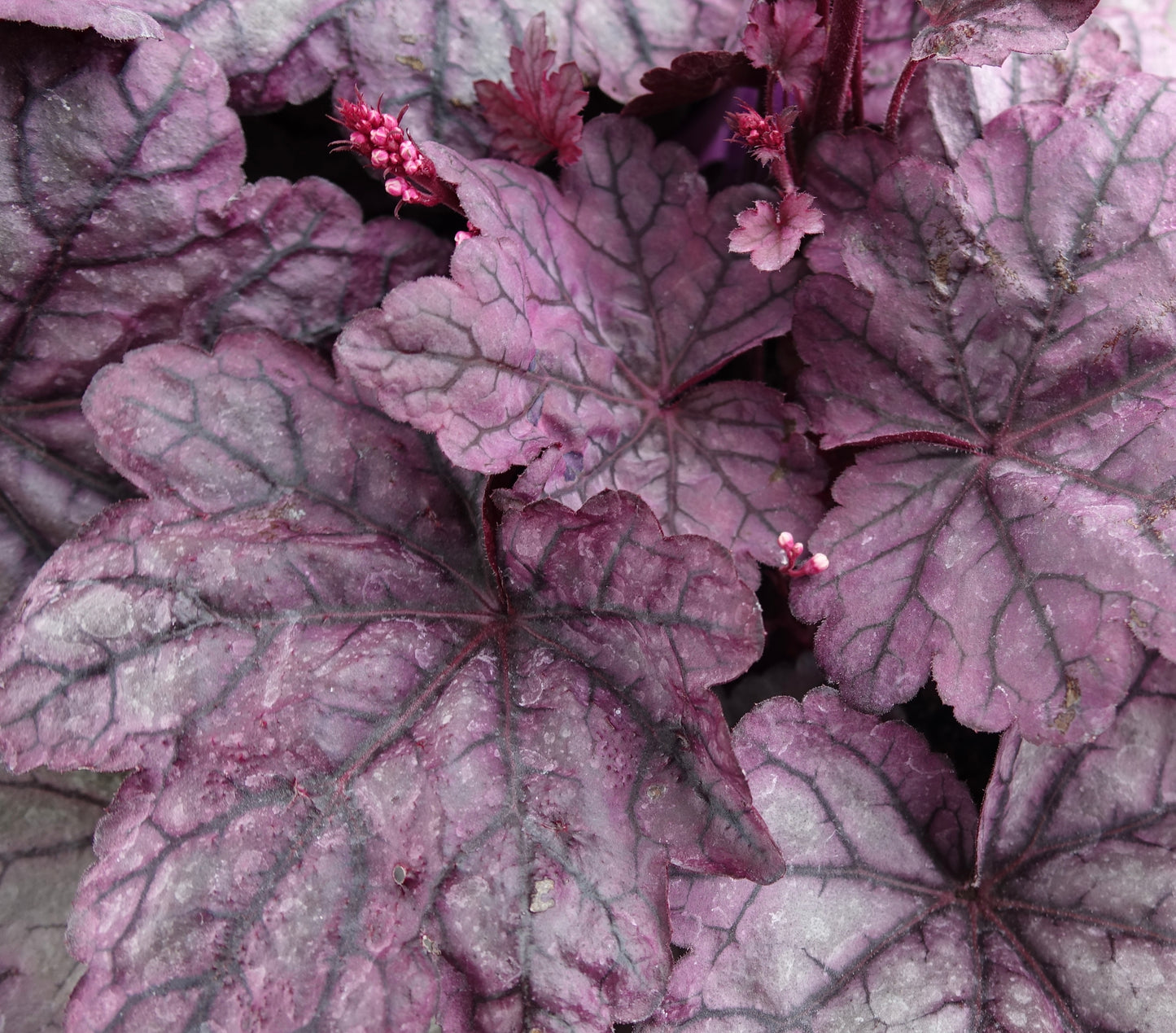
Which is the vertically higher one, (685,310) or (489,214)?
(489,214)

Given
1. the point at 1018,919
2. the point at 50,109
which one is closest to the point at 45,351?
the point at 50,109

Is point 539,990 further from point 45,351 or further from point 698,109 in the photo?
point 698,109

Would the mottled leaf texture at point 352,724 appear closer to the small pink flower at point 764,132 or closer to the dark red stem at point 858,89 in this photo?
the small pink flower at point 764,132

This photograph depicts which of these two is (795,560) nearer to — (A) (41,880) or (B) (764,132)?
(B) (764,132)

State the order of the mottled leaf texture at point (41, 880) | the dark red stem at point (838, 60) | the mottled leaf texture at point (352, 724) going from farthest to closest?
1. the mottled leaf texture at point (41, 880)
2. the dark red stem at point (838, 60)
3. the mottled leaf texture at point (352, 724)

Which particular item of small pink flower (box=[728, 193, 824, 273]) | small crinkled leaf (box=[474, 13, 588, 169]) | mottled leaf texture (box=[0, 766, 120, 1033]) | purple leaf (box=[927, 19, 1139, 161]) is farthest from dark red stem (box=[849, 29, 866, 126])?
mottled leaf texture (box=[0, 766, 120, 1033])

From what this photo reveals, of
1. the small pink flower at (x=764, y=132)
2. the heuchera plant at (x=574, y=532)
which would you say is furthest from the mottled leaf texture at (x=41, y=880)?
the small pink flower at (x=764, y=132)
